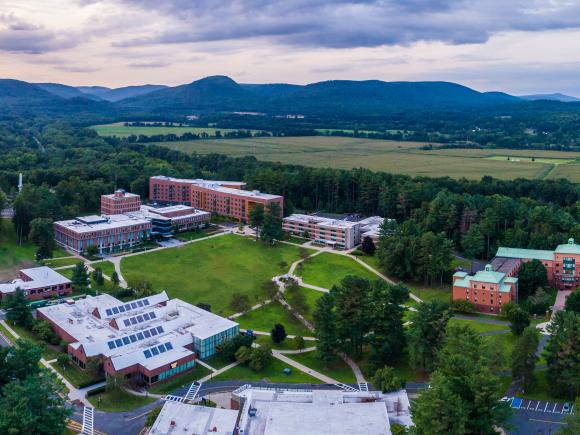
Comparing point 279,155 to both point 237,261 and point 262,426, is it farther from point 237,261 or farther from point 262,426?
point 262,426

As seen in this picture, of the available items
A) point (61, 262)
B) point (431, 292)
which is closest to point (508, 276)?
point (431, 292)

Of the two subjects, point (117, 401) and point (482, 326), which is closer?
point (117, 401)

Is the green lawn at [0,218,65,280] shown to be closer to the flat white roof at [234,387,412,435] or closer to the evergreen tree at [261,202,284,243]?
the evergreen tree at [261,202,284,243]

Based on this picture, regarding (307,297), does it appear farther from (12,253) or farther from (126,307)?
(12,253)

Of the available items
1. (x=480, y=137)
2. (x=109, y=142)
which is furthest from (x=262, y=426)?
(x=480, y=137)

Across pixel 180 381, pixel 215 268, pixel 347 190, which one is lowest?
pixel 180 381

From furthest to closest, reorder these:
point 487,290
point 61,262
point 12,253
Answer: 1. point 12,253
2. point 61,262
3. point 487,290
